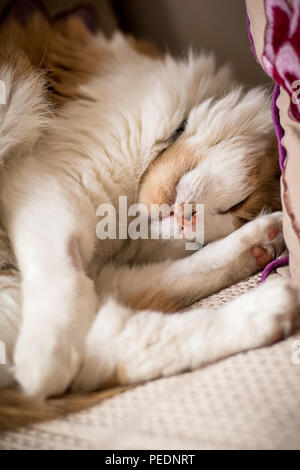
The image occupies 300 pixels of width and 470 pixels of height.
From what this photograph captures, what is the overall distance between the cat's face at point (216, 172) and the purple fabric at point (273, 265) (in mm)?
194

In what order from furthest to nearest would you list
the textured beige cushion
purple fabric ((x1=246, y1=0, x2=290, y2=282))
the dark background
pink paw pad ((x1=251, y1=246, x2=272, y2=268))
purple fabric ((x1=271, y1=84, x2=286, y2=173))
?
the dark background < pink paw pad ((x1=251, y1=246, x2=272, y2=268)) < purple fabric ((x1=271, y1=84, x2=286, y2=173)) < purple fabric ((x1=246, y1=0, x2=290, y2=282)) < the textured beige cushion

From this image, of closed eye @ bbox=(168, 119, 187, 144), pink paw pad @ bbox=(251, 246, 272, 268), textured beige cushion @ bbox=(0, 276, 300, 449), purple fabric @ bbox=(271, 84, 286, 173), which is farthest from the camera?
closed eye @ bbox=(168, 119, 187, 144)

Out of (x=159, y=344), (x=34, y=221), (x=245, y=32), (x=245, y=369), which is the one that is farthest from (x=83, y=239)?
(x=245, y=32)

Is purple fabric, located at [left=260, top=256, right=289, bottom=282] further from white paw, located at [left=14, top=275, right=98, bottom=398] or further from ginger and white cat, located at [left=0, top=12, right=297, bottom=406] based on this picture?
white paw, located at [left=14, top=275, right=98, bottom=398]

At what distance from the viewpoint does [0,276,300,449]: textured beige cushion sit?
556 mm

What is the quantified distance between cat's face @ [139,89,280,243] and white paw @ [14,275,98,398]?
0.36m

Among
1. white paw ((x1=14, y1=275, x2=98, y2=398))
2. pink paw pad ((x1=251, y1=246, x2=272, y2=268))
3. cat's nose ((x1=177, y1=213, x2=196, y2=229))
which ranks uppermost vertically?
white paw ((x1=14, y1=275, x2=98, y2=398))

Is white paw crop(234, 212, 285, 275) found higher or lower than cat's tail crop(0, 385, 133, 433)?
lower

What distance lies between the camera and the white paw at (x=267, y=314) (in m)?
0.70

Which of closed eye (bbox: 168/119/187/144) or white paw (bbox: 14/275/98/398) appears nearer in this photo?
white paw (bbox: 14/275/98/398)

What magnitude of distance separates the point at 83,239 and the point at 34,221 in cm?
11

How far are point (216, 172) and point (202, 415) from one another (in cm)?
61

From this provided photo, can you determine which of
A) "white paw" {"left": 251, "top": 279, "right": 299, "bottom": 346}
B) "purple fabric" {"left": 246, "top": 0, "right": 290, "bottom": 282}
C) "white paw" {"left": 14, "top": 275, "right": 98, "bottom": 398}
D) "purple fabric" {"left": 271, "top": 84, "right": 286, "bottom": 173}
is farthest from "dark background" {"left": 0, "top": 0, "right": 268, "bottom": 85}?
"white paw" {"left": 14, "top": 275, "right": 98, "bottom": 398}

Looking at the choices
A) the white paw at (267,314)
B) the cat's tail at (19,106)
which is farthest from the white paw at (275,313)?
the cat's tail at (19,106)
